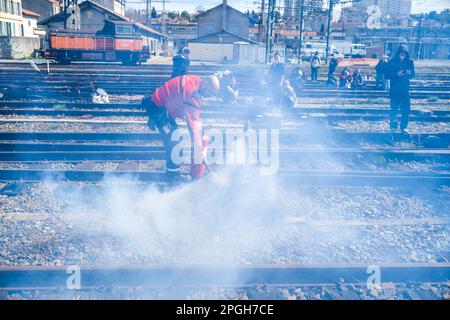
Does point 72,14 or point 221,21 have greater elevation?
point 221,21

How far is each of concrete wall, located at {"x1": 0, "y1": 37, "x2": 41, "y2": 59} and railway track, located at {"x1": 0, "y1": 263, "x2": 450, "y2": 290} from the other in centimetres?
3468

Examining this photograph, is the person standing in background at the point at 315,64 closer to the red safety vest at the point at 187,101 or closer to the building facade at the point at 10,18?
the red safety vest at the point at 187,101

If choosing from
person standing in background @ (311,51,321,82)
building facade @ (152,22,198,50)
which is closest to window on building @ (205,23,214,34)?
building facade @ (152,22,198,50)

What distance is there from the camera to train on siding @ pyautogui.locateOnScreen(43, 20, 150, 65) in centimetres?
2980

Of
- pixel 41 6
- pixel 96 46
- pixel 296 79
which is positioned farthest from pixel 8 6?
pixel 296 79

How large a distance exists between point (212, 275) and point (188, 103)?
2.59 meters

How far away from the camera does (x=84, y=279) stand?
3627mm

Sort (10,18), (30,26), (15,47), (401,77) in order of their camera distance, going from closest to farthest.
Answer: (401,77) → (15,47) → (10,18) → (30,26)

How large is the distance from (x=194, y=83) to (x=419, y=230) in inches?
139

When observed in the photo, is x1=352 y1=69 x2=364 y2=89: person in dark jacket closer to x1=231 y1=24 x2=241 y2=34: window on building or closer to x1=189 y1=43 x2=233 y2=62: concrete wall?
x1=189 y1=43 x2=233 y2=62: concrete wall

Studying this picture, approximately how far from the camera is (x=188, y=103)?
5.43 meters

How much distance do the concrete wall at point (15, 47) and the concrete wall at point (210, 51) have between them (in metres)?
17.9

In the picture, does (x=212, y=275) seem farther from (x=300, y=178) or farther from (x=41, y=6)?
(x=41, y=6)

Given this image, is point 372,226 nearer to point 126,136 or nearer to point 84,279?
point 84,279
